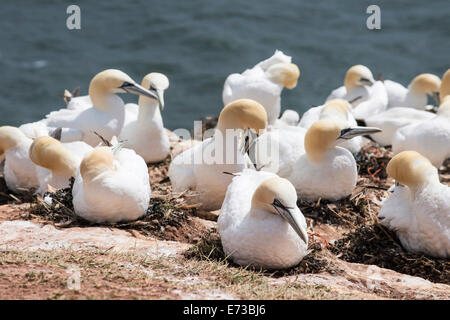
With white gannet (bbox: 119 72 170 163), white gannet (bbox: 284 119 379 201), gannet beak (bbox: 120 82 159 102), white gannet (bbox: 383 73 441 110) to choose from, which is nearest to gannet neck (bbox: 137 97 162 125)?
white gannet (bbox: 119 72 170 163)

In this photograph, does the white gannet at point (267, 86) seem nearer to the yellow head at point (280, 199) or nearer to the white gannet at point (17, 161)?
the white gannet at point (17, 161)

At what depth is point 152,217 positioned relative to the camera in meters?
7.09

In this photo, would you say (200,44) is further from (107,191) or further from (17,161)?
(107,191)

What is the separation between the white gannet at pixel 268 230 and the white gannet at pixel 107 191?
1.06m

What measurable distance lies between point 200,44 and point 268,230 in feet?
42.7

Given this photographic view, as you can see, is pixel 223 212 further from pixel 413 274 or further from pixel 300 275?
pixel 413 274

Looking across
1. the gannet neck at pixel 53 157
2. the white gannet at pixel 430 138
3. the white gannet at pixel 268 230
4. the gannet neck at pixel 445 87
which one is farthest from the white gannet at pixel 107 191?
the gannet neck at pixel 445 87

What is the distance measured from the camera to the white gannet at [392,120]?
10.0 metres

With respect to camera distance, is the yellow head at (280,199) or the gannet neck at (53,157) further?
the gannet neck at (53,157)

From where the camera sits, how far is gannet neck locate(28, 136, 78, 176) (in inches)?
297

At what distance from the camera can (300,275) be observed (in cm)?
590

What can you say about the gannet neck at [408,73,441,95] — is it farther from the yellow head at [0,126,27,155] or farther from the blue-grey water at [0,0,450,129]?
the yellow head at [0,126,27,155]

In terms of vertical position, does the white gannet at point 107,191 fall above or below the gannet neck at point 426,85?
below
